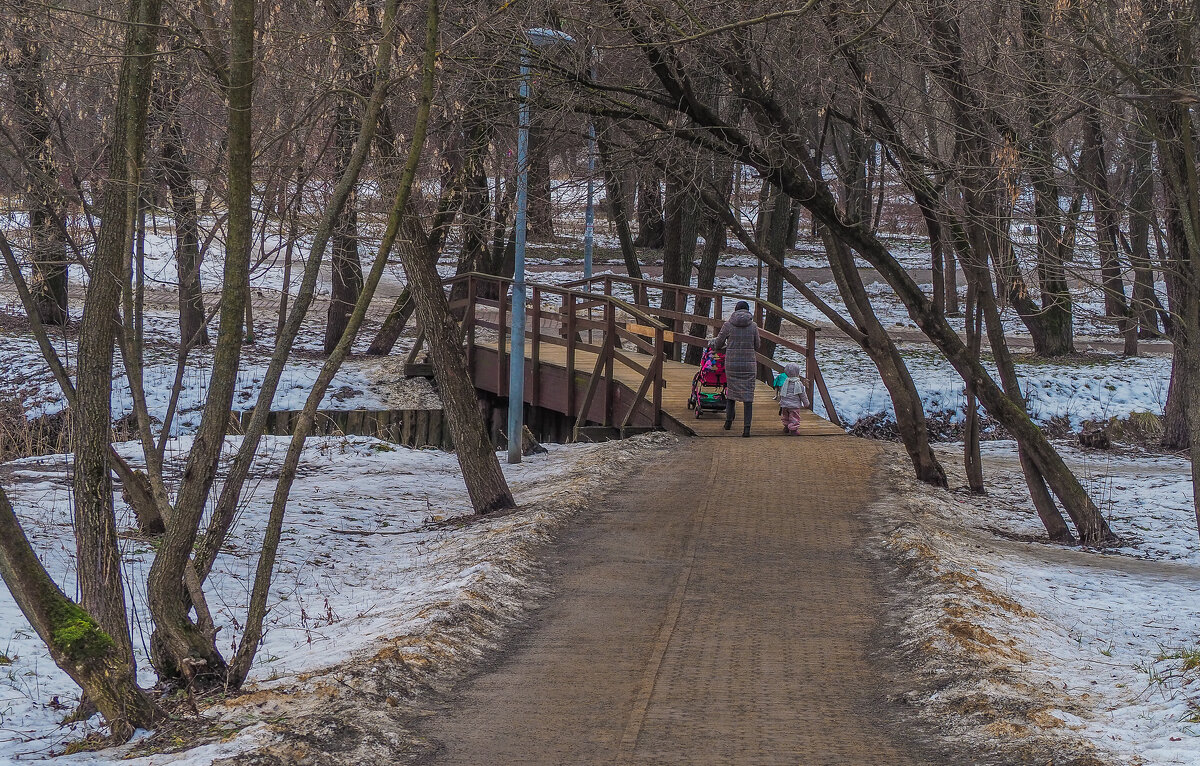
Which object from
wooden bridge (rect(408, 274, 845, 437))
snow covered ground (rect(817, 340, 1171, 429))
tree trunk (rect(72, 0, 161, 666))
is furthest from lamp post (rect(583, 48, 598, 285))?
snow covered ground (rect(817, 340, 1171, 429))

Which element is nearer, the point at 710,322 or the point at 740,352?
the point at 740,352

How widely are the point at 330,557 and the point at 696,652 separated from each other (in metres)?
4.11

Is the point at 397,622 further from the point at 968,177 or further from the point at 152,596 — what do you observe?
the point at 968,177

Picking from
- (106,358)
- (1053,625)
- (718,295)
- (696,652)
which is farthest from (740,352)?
(106,358)

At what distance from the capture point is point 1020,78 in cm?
936

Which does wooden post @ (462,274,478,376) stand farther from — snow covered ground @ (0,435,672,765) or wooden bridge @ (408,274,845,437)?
snow covered ground @ (0,435,672,765)

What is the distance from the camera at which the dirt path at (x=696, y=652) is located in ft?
15.5

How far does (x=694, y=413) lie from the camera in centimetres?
1502

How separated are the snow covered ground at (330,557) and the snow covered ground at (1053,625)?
111 inches

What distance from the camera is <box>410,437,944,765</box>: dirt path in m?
4.73

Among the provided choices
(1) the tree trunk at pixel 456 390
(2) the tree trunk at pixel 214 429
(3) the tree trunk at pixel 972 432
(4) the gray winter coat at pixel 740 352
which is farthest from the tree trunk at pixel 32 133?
(3) the tree trunk at pixel 972 432

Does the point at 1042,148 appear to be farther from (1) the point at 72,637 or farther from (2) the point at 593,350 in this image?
(1) the point at 72,637

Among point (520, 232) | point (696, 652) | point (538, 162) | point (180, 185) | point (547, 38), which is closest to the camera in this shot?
point (696, 652)

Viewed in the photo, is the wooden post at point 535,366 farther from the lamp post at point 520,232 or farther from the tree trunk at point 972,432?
the tree trunk at point 972,432
